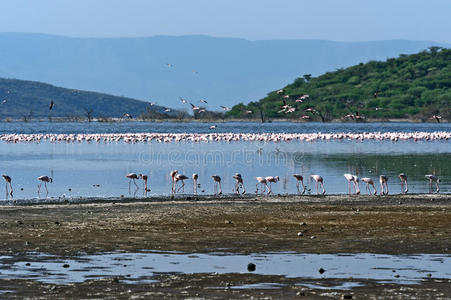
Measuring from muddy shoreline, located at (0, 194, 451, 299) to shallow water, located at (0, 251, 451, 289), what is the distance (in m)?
0.35

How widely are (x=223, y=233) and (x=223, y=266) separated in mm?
3512

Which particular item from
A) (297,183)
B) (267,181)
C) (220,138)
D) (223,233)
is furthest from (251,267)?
(220,138)

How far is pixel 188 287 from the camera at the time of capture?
495 inches

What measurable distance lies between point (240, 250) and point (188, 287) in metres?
3.18

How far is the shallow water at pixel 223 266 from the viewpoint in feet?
43.6

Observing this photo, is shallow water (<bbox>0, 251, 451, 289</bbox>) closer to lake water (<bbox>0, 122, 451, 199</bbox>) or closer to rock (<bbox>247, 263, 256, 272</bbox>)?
rock (<bbox>247, 263, 256, 272</bbox>)

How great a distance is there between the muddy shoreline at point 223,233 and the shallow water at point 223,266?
353mm

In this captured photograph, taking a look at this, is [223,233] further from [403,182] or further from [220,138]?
[220,138]

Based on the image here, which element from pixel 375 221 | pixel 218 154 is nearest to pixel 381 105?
pixel 218 154

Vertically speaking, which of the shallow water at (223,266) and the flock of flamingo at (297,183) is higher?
the flock of flamingo at (297,183)

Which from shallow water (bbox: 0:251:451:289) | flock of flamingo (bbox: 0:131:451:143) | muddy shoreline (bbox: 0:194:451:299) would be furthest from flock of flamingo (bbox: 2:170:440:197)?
flock of flamingo (bbox: 0:131:451:143)

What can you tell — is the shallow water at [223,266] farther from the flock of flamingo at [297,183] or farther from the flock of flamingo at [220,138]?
the flock of flamingo at [220,138]

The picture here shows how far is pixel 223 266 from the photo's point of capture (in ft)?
46.4

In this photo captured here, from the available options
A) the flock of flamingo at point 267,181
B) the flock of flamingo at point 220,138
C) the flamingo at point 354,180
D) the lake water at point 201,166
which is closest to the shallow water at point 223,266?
the flamingo at point 354,180
